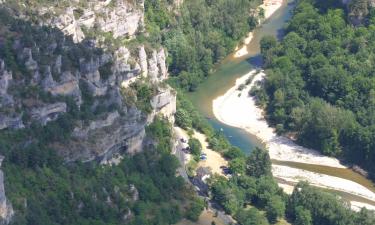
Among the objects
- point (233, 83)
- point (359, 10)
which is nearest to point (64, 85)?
point (233, 83)

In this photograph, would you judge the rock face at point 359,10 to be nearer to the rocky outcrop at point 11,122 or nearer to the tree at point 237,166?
the tree at point 237,166

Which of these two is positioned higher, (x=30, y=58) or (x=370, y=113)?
(x=30, y=58)

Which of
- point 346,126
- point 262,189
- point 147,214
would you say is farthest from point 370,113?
point 147,214

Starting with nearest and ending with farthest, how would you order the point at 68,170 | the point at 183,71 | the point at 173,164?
the point at 68,170 < the point at 173,164 < the point at 183,71

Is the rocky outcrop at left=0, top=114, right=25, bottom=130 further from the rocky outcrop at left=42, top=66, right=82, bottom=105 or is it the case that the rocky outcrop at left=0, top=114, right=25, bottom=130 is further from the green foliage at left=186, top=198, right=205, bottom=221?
the green foliage at left=186, top=198, right=205, bottom=221

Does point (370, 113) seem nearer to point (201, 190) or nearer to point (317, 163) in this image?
point (317, 163)
